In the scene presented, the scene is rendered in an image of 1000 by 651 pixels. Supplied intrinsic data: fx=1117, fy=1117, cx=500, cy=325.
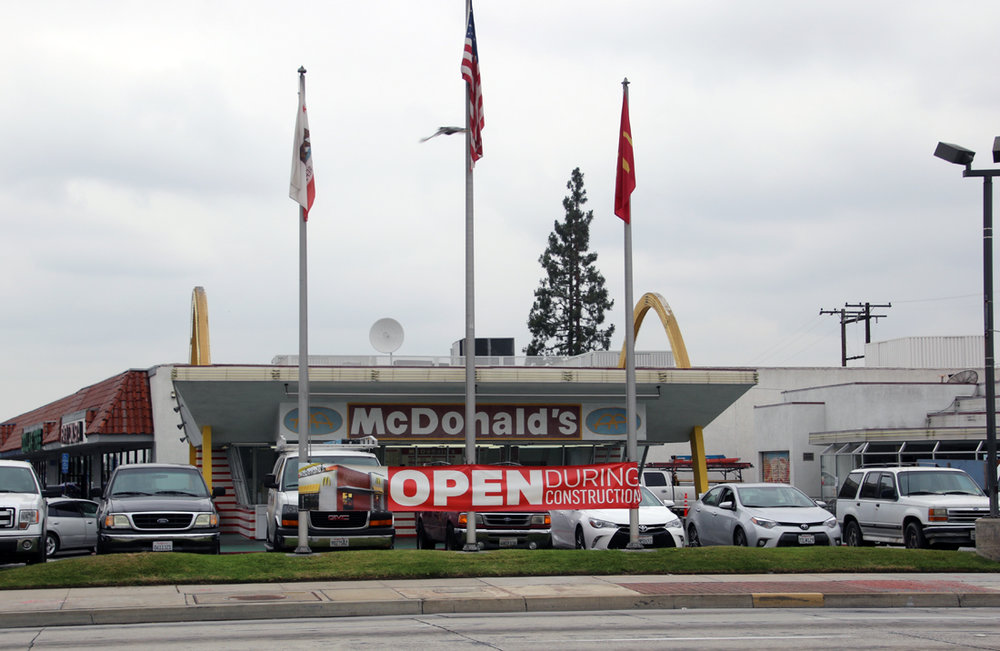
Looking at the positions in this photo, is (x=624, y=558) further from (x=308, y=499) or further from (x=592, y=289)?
(x=592, y=289)

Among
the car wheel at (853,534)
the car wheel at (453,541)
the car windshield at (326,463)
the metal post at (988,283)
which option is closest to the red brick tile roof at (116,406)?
the car windshield at (326,463)

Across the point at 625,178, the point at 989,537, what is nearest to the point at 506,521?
the point at 625,178

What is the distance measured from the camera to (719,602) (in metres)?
14.9

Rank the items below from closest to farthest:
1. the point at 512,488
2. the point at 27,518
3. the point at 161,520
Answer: the point at 27,518 < the point at 161,520 < the point at 512,488

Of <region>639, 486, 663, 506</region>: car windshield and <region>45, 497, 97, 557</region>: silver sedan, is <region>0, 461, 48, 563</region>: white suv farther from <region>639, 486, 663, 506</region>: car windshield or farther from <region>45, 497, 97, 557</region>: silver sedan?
<region>639, 486, 663, 506</region>: car windshield

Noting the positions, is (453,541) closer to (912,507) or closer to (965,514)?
(912,507)

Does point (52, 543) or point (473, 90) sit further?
point (52, 543)

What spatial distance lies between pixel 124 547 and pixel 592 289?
182ft

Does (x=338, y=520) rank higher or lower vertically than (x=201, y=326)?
lower

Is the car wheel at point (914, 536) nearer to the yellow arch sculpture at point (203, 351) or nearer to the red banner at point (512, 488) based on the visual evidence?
the red banner at point (512, 488)

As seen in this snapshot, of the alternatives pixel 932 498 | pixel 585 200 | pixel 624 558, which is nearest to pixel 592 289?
pixel 585 200

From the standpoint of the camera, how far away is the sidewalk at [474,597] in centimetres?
1352

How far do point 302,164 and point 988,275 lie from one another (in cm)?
1203

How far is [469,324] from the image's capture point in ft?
65.5
